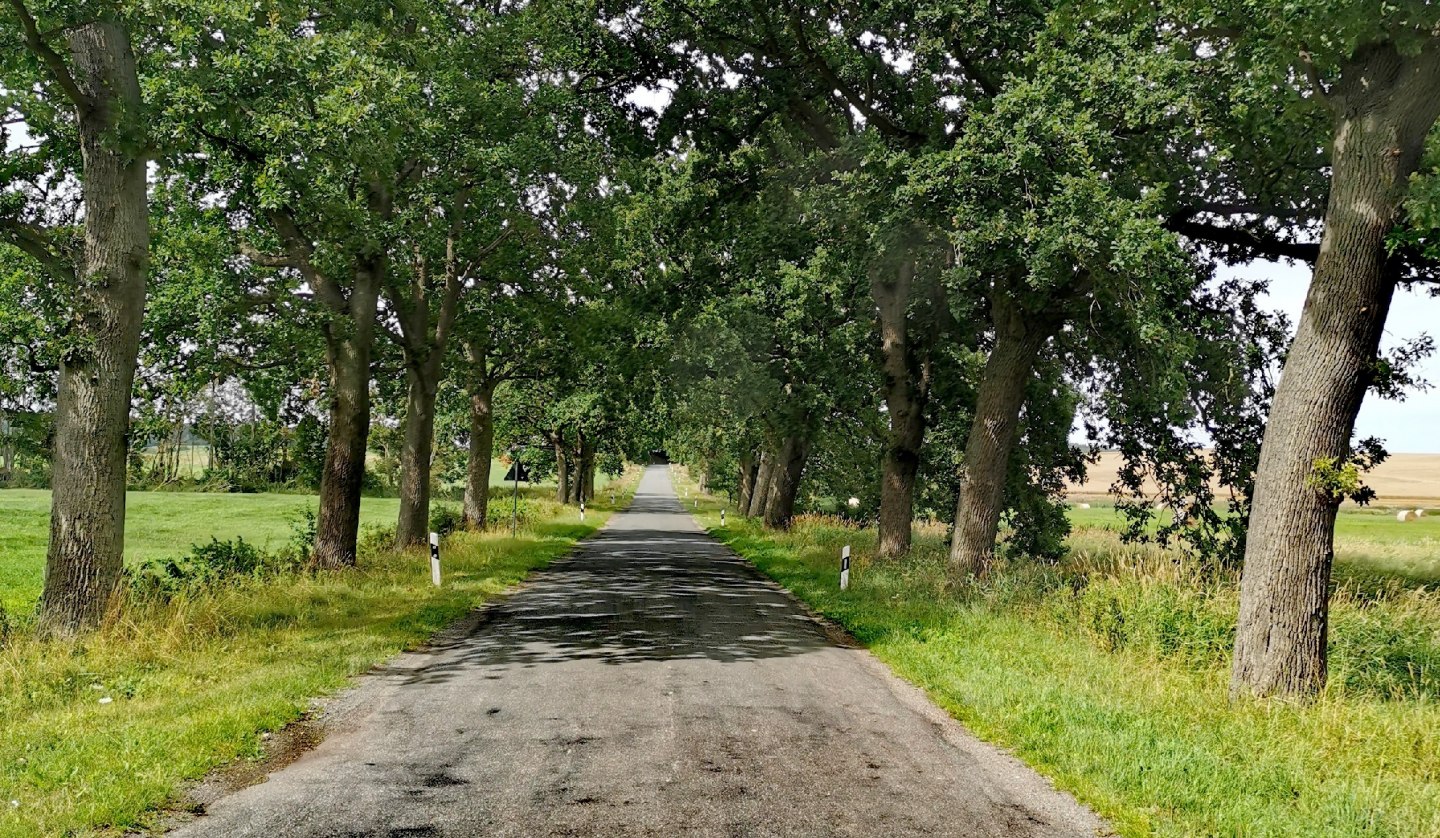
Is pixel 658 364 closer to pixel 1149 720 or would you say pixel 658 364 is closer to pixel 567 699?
pixel 567 699

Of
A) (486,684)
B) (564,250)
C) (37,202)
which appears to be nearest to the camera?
(486,684)

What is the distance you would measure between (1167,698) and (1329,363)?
124 inches

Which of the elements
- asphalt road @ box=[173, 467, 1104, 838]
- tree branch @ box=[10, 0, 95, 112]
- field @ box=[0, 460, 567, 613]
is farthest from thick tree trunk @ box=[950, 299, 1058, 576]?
field @ box=[0, 460, 567, 613]

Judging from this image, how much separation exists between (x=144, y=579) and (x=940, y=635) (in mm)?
9560

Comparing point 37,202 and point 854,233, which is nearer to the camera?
point 37,202

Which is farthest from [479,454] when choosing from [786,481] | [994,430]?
[994,430]

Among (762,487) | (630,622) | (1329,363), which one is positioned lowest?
(630,622)

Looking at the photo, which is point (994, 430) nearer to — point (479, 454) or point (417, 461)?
point (417, 461)

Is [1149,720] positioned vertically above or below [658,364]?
below

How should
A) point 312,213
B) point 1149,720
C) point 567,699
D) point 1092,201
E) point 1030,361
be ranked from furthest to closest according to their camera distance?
point 1030,361 < point 312,213 < point 1092,201 < point 567,699 < point 1149,720

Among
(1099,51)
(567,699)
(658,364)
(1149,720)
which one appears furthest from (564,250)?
(1149,720)

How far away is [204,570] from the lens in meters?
12.3

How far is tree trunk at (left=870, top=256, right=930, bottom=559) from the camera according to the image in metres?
17.6

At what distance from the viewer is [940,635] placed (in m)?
10.4
